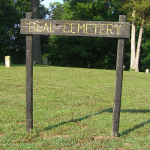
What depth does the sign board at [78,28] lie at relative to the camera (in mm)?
4340

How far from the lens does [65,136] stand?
176 inches

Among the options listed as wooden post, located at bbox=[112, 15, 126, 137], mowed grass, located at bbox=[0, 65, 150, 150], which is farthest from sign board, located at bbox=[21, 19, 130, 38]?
mowed grass, located at bbox=[0, 65, 150, 150]

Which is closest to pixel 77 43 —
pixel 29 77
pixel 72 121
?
pixel 72 121

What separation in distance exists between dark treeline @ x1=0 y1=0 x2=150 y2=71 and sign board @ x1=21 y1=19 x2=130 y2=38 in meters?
24.8

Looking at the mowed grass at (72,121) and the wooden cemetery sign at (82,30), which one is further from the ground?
the wooden cemetery sign at (82,30)

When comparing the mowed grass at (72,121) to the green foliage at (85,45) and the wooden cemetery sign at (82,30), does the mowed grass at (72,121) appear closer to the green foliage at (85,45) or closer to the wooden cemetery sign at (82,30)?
the wooden cemetery sign at (82,30)

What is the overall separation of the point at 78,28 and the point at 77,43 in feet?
94.2

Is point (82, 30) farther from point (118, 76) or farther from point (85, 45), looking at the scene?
point (85, 45)

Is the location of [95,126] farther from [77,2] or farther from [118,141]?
[77,2]

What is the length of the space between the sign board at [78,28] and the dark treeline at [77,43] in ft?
81.4

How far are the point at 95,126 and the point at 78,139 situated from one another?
0.85 meters

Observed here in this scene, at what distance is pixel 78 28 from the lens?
4.39 m

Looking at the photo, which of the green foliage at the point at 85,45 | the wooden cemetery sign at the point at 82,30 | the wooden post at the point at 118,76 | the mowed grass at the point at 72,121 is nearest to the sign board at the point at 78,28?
the wooden cemetery sign at the point at 82,30

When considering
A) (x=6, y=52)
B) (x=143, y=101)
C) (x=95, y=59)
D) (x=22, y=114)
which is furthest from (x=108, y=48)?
(x=22, y=114)
